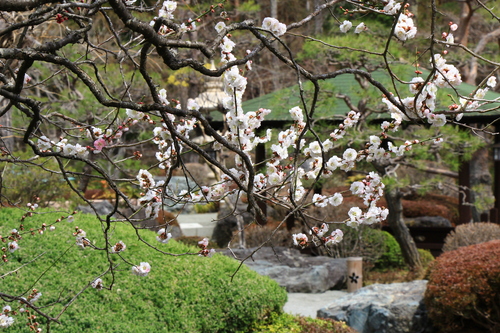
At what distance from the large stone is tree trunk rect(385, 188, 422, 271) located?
2.43 m

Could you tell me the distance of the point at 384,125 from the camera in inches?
101

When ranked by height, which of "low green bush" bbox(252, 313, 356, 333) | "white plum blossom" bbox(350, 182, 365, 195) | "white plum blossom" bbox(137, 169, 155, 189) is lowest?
"low green bush" bbox(252, 313, 356, 333)

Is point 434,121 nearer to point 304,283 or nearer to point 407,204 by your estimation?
point 304,283

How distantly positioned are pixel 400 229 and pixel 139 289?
573cm

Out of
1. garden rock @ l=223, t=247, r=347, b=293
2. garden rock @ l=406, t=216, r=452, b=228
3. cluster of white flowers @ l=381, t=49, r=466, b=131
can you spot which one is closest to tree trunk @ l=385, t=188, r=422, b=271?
garden rock @ l=223, t=247, r=347, b=293

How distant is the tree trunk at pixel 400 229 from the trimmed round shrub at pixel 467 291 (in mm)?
3044

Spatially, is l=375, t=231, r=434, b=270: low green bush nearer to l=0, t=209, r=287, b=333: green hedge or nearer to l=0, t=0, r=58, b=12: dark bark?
l=0, t=209, r=287, b=333: green hedge

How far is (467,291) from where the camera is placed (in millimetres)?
5555

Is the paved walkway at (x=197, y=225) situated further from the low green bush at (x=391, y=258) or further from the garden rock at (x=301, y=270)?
the low green bush at (x=391, y=258)

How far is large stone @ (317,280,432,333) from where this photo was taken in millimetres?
6102

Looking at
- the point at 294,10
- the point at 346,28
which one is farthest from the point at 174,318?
the point at 294,10

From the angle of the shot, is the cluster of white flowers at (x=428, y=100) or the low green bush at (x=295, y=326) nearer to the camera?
the cluster of white flowers at (x=428, y=100)

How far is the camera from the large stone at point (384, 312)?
610cm

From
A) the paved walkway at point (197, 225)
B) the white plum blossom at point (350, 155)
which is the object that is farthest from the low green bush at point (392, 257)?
the white plum blossom at point (350, 155)
